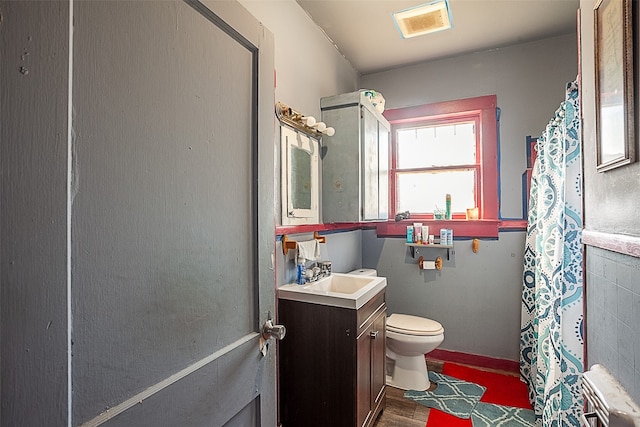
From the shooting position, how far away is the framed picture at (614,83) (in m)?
0.83

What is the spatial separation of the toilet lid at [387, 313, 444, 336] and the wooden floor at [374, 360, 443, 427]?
0.45 m

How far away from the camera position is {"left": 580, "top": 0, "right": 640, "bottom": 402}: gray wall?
2.74ft

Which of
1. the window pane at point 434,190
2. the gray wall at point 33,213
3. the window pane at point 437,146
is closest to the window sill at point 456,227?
the window pane at point 434,190

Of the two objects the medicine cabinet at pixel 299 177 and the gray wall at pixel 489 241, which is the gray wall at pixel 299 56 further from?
the gray wall at pixel 489 241

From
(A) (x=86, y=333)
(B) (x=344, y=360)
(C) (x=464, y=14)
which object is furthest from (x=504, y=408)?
(C) (x=464, y=14)

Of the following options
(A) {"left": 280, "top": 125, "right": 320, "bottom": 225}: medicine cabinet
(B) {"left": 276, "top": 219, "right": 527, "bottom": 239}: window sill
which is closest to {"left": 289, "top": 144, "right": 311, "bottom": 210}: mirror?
(A) {"left": 280, "top": 125, "right": 320, "bottom": 225}: medicine cabinet

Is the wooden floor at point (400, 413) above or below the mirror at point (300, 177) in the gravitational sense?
below

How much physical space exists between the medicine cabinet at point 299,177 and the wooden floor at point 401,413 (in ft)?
4.38

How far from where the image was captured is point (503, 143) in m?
2.63

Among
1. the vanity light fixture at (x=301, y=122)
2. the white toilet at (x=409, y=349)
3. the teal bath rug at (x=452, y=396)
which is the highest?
the vanity light fixture at (x=301, y=122)

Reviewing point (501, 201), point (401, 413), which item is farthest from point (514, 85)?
point (401, 413)

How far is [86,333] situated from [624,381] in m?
1.33

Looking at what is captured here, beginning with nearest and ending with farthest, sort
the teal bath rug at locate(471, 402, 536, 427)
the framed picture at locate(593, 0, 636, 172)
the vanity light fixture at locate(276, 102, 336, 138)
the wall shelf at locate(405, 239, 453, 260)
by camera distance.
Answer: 1. the framed picture at locate(593, 0, 636, 172)
2. the vanity light fixture at locate(276, 102, 336, 138)
3. the teal bath rug at locate(471, 402, 536, 427)
4. the wall shelf at locate(405, 239, 453, 260)

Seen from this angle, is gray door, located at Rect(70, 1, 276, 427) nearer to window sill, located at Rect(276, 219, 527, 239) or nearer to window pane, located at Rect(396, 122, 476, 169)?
window sill, located at Rect(276, 219, 527, 239)
